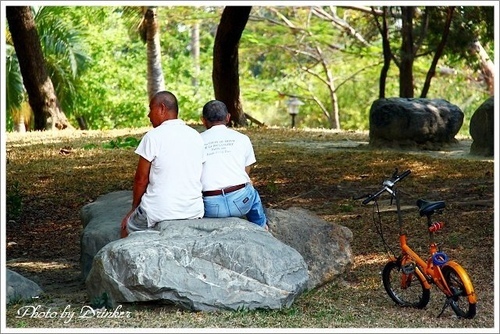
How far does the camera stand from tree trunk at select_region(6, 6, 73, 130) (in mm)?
16484

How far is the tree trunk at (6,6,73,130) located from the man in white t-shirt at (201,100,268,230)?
34.7ft

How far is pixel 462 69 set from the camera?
31.8 metres

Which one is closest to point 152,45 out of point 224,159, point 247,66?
point 247,66

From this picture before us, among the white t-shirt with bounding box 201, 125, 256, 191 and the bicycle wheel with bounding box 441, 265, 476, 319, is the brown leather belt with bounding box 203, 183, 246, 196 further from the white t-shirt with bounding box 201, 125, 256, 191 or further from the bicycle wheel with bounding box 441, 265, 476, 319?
the bicycle wheel with bounding box 441, 265, 476, 319

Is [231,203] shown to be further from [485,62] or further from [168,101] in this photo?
[485,62]

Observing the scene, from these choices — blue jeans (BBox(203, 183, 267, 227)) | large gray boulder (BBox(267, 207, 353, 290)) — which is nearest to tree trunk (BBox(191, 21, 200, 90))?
large gray boulder (BBox(267, 207, 353, 290))

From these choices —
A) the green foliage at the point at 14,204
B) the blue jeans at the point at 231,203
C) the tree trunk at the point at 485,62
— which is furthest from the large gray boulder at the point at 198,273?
the tree trunk at the point at 485,62

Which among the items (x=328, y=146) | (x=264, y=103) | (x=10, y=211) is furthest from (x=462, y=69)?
(x=10, y=211)

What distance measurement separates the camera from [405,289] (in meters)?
6.62

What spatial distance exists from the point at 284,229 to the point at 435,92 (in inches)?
1087

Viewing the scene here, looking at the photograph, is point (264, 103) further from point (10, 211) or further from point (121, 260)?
point (121, 260)

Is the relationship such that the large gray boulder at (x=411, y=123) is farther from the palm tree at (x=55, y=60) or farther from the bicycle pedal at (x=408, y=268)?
the palm tree at (x=55, y=60)

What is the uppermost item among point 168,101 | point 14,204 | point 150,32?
point 168,101

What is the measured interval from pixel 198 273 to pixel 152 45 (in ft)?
68.3
